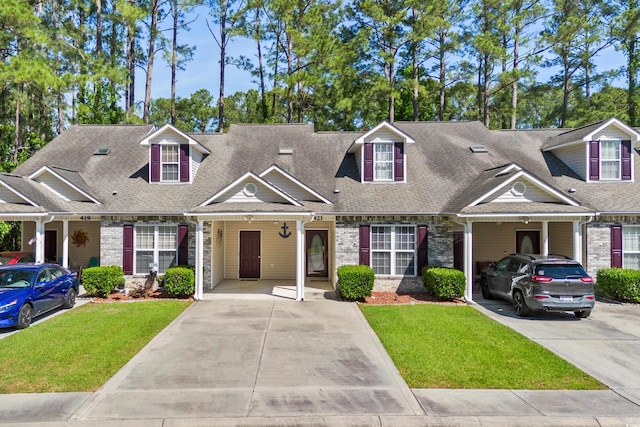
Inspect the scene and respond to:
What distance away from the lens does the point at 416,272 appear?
49.2ft

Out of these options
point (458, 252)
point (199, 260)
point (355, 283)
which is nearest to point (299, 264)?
point (355, 283)

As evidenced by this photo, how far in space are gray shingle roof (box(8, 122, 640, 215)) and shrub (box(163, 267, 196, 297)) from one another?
7.36ft

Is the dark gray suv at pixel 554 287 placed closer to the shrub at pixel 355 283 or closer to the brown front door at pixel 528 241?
the shrub at pixel 355 283

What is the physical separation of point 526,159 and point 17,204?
811 inches

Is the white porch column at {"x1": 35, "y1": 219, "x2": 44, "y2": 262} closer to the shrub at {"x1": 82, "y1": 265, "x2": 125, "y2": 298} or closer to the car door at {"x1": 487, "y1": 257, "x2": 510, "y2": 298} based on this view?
the shrub at {"x1": 82, "y1": 265, "x2": 125, "y2": 298}

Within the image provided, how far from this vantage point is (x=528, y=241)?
17297 millimetres

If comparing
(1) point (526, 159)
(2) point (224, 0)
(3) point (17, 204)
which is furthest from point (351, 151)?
(2) point (224, 0)

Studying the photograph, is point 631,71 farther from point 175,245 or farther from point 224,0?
point 175,245

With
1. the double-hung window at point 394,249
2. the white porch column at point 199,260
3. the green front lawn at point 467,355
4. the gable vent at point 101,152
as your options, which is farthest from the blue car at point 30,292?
the double-hung window at point 394,249

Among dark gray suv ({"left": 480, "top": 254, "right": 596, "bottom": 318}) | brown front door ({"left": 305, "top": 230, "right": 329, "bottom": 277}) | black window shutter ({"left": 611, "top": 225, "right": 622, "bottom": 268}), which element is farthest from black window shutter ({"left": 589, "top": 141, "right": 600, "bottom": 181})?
brown front door ({"left": 305, "top": 230, "right": 329, "bottom": 277})

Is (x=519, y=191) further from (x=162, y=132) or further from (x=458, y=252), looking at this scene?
(x=162, y=132)

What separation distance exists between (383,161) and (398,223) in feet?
10.2

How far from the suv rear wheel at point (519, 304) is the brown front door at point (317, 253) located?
7.86 meters

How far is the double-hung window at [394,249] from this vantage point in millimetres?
15062
